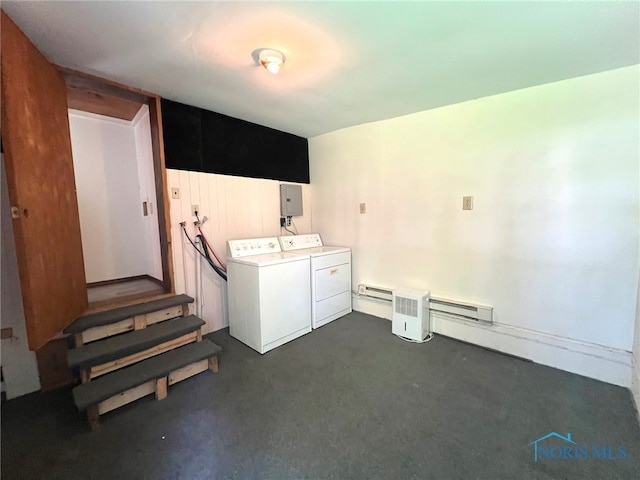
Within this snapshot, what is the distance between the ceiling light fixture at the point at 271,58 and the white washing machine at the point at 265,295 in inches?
59.9

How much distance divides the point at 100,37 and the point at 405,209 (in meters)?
2.78

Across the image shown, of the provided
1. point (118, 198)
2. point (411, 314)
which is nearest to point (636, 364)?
point (411, 314)

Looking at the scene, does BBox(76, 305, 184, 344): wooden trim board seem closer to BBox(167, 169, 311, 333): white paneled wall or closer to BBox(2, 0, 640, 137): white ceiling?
BBox(167, 169, 311, 333): white paneled wall

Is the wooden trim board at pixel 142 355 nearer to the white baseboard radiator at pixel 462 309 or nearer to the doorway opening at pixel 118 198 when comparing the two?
the doorway opening at pixel 118 198

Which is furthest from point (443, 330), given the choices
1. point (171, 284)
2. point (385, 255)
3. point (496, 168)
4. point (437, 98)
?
point (171, 284)

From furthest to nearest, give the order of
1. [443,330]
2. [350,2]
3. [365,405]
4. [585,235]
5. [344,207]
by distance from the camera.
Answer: [344,207] → [443,330] → [585,235] → [365,405] → [350,2]

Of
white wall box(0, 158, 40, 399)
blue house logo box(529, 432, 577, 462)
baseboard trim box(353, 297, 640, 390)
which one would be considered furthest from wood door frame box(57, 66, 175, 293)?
blue house logo box(529, 432, 577, 462)

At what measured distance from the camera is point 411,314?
8.88 ft

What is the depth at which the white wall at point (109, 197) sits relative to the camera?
320cm

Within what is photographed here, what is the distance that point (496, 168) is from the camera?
7.84ft

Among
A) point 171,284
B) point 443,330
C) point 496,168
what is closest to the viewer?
point 496,168

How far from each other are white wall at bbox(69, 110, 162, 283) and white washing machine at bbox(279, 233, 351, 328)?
6.05 ft

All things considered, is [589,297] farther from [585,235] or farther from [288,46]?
[288,46]

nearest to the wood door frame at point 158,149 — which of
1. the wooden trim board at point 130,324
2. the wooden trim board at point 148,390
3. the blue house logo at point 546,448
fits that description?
the wooden trim board at point 130,324
